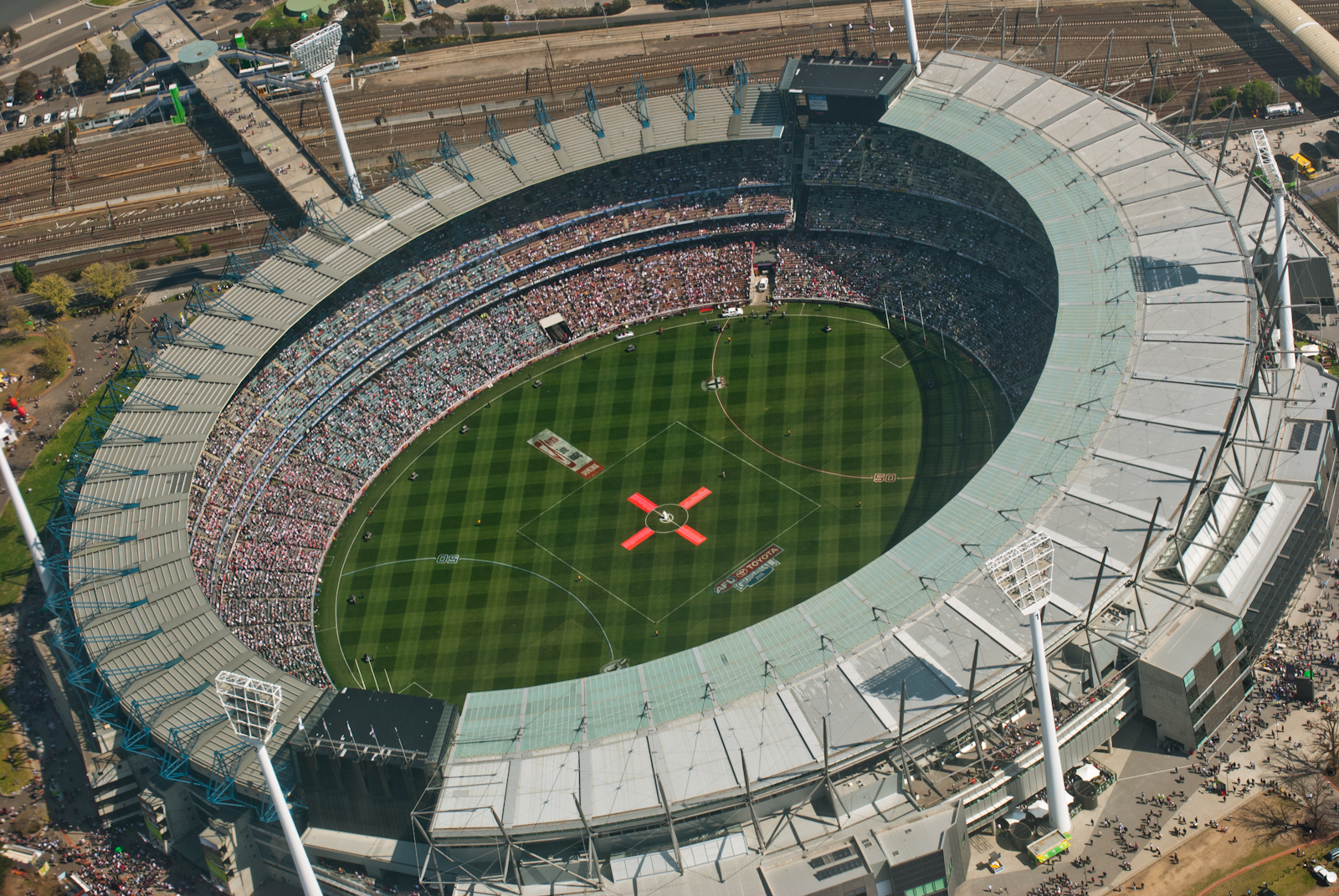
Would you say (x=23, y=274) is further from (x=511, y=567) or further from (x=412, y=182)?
(x=511, y=567)

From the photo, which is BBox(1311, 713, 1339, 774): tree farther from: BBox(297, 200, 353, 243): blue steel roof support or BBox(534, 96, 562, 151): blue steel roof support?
BBox(297, 200, 353, 243): blue steel roof support

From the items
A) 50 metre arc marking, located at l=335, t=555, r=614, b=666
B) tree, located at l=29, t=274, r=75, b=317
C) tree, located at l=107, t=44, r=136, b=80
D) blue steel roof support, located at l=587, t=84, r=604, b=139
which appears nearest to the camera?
50 metre arc marking, located at l=335, t=555, r=614, b=666

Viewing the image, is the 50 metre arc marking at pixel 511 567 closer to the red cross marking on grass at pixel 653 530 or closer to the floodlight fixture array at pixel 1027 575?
the red cross marking on grass at pixel 653 530

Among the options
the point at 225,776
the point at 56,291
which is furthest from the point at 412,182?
the point at 225,776

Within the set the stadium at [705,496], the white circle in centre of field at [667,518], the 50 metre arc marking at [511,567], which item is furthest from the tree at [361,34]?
the white circle in centre of field at [667,518]

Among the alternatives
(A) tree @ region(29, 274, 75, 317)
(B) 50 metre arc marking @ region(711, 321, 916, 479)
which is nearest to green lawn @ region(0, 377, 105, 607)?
(A) tree @ region(29, 274, 75, 317)
